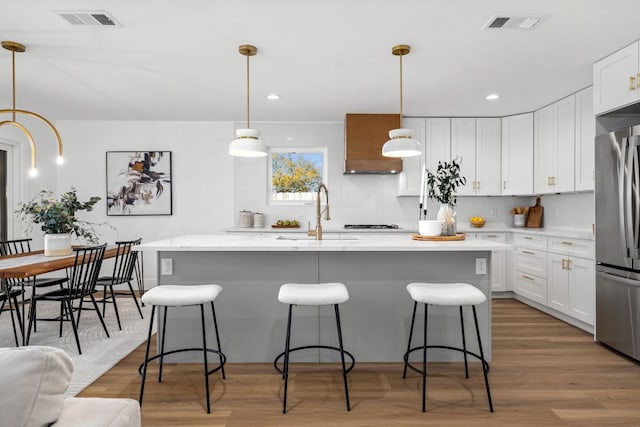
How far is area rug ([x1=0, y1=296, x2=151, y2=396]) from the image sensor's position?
2826 millimetres

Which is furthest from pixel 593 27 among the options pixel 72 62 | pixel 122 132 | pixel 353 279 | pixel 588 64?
pixel 122 132

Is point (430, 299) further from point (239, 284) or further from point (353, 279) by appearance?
point (239, 284)

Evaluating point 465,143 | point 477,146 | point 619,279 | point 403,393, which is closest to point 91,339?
point 403,393

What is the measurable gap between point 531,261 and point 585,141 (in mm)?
1446

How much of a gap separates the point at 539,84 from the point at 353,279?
9.32ft

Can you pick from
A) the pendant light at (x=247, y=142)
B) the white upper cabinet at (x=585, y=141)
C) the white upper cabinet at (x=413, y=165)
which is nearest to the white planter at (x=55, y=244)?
the pendant light at (x=247, y=142)

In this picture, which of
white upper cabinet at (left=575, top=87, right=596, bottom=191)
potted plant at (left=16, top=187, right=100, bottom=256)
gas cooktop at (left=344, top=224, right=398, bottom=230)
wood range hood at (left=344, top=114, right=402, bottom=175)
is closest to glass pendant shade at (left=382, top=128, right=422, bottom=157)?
wood range hood at (left=344, top=114, right=402, bottom=175)

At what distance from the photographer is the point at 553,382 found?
2627 millimetres

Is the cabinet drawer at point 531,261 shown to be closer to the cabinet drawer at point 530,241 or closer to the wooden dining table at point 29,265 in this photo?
the cabinet drawer at point 530,241

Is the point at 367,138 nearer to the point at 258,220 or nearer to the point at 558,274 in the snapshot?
the point at 258,220

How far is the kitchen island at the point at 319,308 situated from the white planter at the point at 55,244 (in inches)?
58.2

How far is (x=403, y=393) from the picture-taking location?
2459 millimetres

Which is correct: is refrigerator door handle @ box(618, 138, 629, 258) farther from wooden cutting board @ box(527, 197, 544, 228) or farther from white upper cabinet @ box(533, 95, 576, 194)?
wooden cutting board @ box(527, 197, 544, 228)

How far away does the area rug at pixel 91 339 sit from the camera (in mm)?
2826
